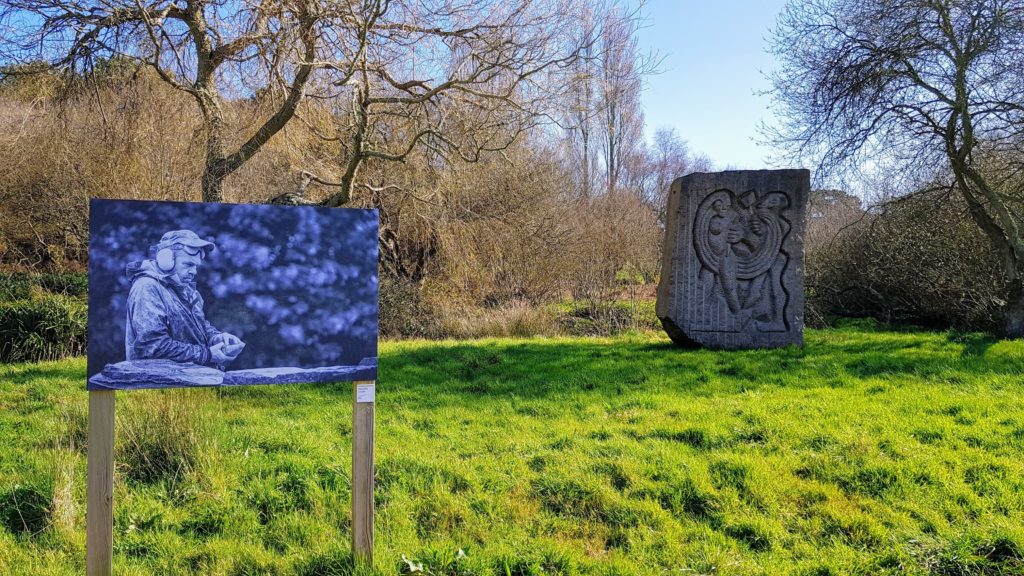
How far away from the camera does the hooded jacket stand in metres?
2.52

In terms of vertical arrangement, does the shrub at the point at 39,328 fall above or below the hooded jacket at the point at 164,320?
below

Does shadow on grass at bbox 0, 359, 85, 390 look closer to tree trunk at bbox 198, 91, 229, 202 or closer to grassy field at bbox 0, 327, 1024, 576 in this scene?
grassy field at bbox 0, 327, 1024, 576

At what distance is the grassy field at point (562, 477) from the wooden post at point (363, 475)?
0.12 metres

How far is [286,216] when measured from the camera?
276cm

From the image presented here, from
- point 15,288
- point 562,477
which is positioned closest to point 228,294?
point 562,477

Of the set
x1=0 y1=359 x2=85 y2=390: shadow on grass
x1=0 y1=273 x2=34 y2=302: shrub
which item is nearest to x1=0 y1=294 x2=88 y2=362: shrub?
x1=0 y1=273 x2=34 y2=302: shrub

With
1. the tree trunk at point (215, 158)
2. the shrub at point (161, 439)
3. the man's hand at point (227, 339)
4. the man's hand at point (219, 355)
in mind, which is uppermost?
the tree trunk at point (215, 158)

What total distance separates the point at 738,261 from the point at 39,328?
993 cm

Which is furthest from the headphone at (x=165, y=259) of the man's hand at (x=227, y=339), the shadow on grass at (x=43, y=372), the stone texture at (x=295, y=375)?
the shadow on grass at (x=43, y=372)

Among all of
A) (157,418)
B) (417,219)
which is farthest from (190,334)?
(417,219)

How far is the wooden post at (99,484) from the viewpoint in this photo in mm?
2535

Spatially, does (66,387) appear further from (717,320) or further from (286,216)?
(717,320)

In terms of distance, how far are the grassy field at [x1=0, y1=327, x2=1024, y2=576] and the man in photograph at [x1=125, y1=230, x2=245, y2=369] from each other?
1.07m

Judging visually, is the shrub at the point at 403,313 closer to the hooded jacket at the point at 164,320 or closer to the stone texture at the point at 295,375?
the stone texture at the point at 295,375
